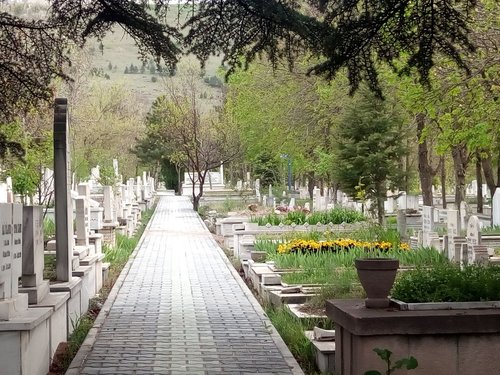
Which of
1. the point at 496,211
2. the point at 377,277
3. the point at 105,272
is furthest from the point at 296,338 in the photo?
the point at 496,211

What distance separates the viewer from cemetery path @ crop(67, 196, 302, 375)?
29.7ft

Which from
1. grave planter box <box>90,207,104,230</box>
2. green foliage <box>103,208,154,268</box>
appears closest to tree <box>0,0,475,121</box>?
green foliage <box>103,208,154,268</box>

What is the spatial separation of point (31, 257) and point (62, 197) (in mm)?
2747

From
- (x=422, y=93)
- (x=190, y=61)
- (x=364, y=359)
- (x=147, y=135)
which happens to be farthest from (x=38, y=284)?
(x=147, y=135)

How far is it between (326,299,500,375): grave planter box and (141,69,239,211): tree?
3859 cm

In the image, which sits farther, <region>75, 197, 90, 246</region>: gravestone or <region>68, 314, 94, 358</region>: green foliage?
<region>75, 197, 90, 246</region>: gravestone

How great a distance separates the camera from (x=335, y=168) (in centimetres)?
2748

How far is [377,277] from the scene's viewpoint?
786 cm

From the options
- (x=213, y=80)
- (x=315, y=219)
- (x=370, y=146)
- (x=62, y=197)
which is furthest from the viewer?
(x=213, y=80)

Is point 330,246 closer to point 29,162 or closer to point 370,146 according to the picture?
point 29,162

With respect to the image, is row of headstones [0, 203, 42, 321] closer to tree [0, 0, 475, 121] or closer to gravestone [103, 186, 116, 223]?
tree [0, 0, 475, 121]

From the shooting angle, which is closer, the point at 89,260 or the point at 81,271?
the point at 81,271

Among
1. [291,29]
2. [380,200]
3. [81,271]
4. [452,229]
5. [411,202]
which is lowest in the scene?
[81,271]

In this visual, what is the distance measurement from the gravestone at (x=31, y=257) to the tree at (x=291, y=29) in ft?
7.71
